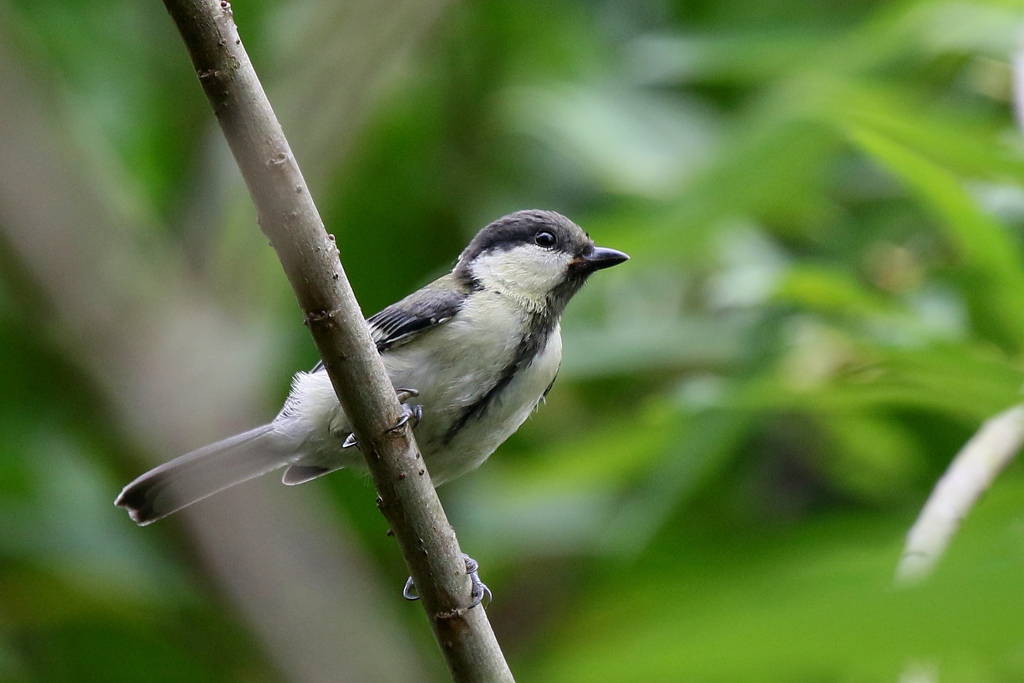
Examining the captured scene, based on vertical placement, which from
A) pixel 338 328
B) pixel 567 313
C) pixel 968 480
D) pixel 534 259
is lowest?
pixel 567 313

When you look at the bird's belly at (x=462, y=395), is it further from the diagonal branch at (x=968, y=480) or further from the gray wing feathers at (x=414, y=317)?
the diagonal branch at (x=968, y=480)

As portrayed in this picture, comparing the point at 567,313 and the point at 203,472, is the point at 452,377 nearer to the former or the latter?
the point at 203,472

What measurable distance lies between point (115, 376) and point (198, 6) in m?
1.58

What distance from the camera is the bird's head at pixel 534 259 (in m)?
2.56

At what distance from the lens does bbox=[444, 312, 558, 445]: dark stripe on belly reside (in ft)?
7.25

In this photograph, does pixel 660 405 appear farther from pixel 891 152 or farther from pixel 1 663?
pixel 1 663

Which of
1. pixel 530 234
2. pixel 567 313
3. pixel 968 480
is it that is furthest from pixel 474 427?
pixel 567 313

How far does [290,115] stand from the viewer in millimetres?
3717

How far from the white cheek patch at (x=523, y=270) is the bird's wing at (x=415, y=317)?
12 cm

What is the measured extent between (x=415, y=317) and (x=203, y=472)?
63 centimetres

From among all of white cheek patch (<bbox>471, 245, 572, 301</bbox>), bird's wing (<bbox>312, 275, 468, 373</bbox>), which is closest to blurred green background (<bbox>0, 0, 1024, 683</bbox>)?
white cheek patch (<bbox>471, 245, 572, 301</bbox>)

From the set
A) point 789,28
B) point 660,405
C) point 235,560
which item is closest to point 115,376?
point 235,560

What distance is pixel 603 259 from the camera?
271 centimetres

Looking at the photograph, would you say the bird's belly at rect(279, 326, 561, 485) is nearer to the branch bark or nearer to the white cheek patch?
the white cheek patch
